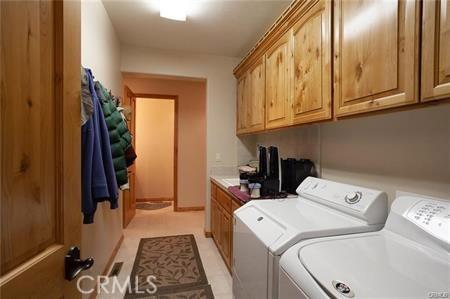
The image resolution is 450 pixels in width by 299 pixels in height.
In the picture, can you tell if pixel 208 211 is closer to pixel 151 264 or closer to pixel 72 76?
pixel 151 264

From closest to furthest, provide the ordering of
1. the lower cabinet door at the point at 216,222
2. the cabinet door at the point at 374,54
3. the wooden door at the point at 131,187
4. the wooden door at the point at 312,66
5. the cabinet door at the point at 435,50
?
the cabinet door at the point at 435,50 < the cabinet door at the point at 374,54 < the wooden door at the point at 312,66 < the lower cabinet door at the point at 216,222 < the wooden door at the point at 131,187

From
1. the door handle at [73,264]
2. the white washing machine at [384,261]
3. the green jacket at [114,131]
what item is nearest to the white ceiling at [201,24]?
the green jacket at [114,131]

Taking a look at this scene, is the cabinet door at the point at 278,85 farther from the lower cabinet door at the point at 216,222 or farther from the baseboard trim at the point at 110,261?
the baseboard trim at the point at 110,261

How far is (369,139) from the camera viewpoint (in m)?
1.45

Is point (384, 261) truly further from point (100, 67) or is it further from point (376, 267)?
point (100, 67)

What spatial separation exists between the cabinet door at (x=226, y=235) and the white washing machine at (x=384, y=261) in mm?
1248

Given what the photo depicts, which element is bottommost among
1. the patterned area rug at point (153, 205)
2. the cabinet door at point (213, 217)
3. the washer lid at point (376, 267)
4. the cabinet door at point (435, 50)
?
the patterned area rug at point (153, 205)

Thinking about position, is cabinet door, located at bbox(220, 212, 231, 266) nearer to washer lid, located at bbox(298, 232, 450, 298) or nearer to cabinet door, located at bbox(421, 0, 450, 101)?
washer lid, located at bbox(298, 232, 450, 298)

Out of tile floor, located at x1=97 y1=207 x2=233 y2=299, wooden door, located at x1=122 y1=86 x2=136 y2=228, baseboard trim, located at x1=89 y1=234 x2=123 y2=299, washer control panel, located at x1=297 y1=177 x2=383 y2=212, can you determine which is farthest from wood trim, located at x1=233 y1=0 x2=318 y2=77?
baseboard trim, located at x1=89 y1=234 x2=123 y2=299

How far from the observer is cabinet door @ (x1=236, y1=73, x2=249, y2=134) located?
2.88 meters

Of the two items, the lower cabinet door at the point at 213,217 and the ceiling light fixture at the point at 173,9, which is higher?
the ceiling light fixture at the point at 173,9

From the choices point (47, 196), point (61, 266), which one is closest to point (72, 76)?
point (47, 196)

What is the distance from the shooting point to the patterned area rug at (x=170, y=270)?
1957 mm

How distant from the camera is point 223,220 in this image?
244 centimetres
